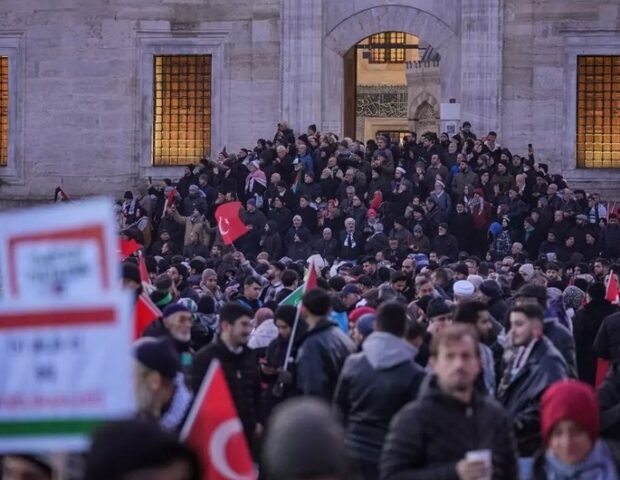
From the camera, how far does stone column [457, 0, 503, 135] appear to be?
34.8m

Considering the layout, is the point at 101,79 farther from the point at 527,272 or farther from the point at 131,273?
the point at 131,273

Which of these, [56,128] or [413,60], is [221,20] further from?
[413,60]

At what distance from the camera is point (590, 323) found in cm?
1597

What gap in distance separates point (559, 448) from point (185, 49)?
2964cm

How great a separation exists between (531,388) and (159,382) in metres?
2.42

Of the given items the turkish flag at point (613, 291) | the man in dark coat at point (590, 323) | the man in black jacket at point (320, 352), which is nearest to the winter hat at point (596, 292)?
the man in dark coat at point (590, 323)

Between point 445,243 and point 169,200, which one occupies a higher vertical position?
point 169,200

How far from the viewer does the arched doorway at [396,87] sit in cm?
4859

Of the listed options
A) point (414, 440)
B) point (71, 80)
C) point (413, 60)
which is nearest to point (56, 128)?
point (71, 80)

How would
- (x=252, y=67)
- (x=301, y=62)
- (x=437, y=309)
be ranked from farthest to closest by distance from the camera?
(x=252, y=67)
(x=301, y=62)
(x=437, y=309)

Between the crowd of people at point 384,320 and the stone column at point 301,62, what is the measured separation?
10.8 feet

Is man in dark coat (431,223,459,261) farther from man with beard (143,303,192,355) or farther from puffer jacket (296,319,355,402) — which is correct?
man with beard (143,303,192,355)

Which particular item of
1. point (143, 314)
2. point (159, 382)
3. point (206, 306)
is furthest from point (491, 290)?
point (159, 382)

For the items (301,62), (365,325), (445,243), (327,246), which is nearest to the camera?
(365,325)
